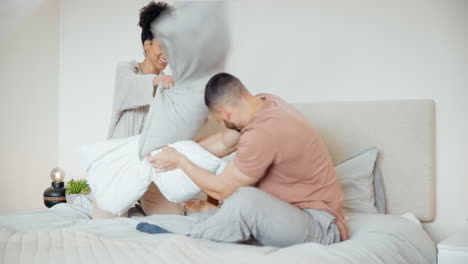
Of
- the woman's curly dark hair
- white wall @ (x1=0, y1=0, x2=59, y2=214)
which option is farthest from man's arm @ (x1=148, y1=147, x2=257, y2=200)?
white wall @ (x1=0, y1=0, x2=59, y2=214)

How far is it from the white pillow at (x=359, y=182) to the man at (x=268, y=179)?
2.49 ft

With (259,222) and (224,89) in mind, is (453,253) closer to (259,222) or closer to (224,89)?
(259,222)

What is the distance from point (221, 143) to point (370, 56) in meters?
1.24

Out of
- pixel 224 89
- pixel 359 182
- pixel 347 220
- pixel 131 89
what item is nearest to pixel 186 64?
pixel 224 89

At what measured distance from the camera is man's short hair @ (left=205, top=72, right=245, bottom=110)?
2.18m

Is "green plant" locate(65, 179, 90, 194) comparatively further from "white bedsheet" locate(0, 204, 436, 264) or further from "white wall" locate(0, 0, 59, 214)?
"white bedsheet" locate(0, 204, 436, 264)

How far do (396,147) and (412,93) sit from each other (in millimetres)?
326

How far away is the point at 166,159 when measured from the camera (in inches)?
95.0

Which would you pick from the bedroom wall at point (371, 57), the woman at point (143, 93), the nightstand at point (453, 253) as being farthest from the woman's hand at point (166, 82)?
the nightstand at point (453, 253)

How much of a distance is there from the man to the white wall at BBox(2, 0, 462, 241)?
3.77 ft

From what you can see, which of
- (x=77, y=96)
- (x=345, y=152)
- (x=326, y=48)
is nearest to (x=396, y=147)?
(x=345, y=152)

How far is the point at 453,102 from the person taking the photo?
10.2 feet

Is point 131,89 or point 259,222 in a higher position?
point 131,89

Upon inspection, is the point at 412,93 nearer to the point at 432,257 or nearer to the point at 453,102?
the point at 453,102
